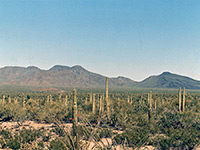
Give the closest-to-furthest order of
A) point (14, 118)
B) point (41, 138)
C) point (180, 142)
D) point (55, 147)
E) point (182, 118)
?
point (55, 147) → point (180, 142) → point (41, 138) → point (182, 118) → point (14, 118)

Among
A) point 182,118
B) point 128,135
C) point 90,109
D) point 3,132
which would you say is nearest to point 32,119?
point 90,109

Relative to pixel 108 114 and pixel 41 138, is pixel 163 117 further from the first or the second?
pixel 41 138

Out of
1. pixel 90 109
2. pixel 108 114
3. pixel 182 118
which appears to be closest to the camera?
pixel 182 118

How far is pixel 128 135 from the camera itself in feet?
43.0

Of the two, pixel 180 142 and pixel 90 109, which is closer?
pixel 180 142

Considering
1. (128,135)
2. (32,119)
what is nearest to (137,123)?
(128,135)

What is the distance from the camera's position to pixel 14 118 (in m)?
21.2

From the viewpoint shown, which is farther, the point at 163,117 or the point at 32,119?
the point at 32,119

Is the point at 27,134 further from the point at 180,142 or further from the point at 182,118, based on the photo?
the point at 182,118

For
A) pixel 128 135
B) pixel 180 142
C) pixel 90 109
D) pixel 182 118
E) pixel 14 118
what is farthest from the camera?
pixel 90 109

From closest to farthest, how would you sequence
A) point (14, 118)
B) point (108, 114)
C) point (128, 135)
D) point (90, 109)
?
point (128, 135), point (108, 114), point (14, 118), point (90, 109)

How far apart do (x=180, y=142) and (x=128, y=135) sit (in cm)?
297

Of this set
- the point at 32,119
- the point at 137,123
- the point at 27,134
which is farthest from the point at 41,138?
the point at 32,119

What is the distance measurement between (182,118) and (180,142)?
5706 mm
